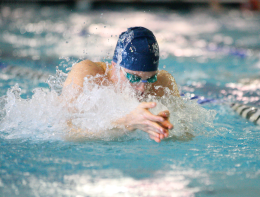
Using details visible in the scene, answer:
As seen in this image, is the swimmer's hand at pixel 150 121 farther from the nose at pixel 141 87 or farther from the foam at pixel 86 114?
the nose at pixel 141 87

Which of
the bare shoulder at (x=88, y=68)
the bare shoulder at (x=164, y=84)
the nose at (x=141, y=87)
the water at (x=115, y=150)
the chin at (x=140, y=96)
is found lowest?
the water at (x=115, y=150)

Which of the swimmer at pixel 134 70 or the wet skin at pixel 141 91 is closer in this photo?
the wet skin at pixel 141 91

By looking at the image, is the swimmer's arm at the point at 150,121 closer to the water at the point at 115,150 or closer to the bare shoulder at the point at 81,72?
the water at the point at 115,150

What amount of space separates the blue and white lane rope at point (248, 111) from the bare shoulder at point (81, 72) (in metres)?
1.46

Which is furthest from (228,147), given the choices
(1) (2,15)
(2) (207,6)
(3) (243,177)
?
(2) (207,6)

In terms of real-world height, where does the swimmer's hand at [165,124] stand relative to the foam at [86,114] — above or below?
below

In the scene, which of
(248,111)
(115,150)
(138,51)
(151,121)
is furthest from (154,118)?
(248,111)

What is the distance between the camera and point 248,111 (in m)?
3.15

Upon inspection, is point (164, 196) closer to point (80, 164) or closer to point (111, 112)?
point (80, 164)

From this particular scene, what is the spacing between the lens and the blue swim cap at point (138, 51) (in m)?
2.15

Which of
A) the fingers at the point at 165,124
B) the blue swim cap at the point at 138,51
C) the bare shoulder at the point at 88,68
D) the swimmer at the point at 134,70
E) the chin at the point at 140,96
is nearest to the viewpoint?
the fingers at the point at 165,124

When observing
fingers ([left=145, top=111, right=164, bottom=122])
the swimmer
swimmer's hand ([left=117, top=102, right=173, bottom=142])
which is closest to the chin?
the swimmer

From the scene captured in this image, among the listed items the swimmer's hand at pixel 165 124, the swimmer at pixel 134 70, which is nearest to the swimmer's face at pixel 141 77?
the swimmer at pixel 134 70

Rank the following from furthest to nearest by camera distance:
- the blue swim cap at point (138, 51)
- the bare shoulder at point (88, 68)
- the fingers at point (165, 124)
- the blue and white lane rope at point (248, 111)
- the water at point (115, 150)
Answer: the blue and white lane rope at point (248, 111) < the bare shoulder at point (88, 68) < the blue swim cap at point (138, 51) < the fingers at point (165, 124) < the water at point (115, 150)
